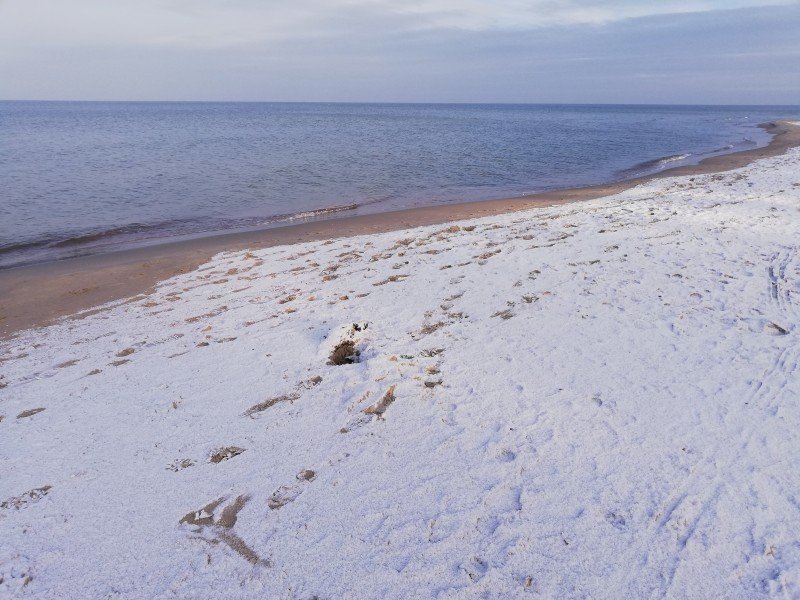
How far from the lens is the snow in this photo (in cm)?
278

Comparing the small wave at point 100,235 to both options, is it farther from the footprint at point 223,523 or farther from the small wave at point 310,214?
the footprint at point 223,523

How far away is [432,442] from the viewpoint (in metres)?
3.72

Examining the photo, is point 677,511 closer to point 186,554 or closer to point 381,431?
point 381,431


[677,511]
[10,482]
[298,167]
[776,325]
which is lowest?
[10,482]

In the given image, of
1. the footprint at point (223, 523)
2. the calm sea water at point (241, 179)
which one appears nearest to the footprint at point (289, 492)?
the footprint at point (223, 523)

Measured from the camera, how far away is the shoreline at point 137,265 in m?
8.74

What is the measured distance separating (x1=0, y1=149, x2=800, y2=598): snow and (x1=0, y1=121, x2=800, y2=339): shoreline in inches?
75.8

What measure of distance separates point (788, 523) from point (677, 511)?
24.1 inches

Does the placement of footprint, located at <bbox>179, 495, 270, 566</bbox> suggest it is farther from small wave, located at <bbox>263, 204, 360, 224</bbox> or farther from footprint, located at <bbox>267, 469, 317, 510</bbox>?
small wave, located at <bbox>263, 204, 360, 224</bbox>

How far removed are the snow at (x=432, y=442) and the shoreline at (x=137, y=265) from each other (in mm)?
1925

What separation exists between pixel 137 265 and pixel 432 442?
9.94m

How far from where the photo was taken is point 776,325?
5.11 metres

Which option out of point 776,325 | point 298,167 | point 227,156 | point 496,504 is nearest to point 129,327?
point 496,504

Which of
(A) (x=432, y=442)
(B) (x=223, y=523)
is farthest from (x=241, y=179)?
(B) (x=223, y=523)
